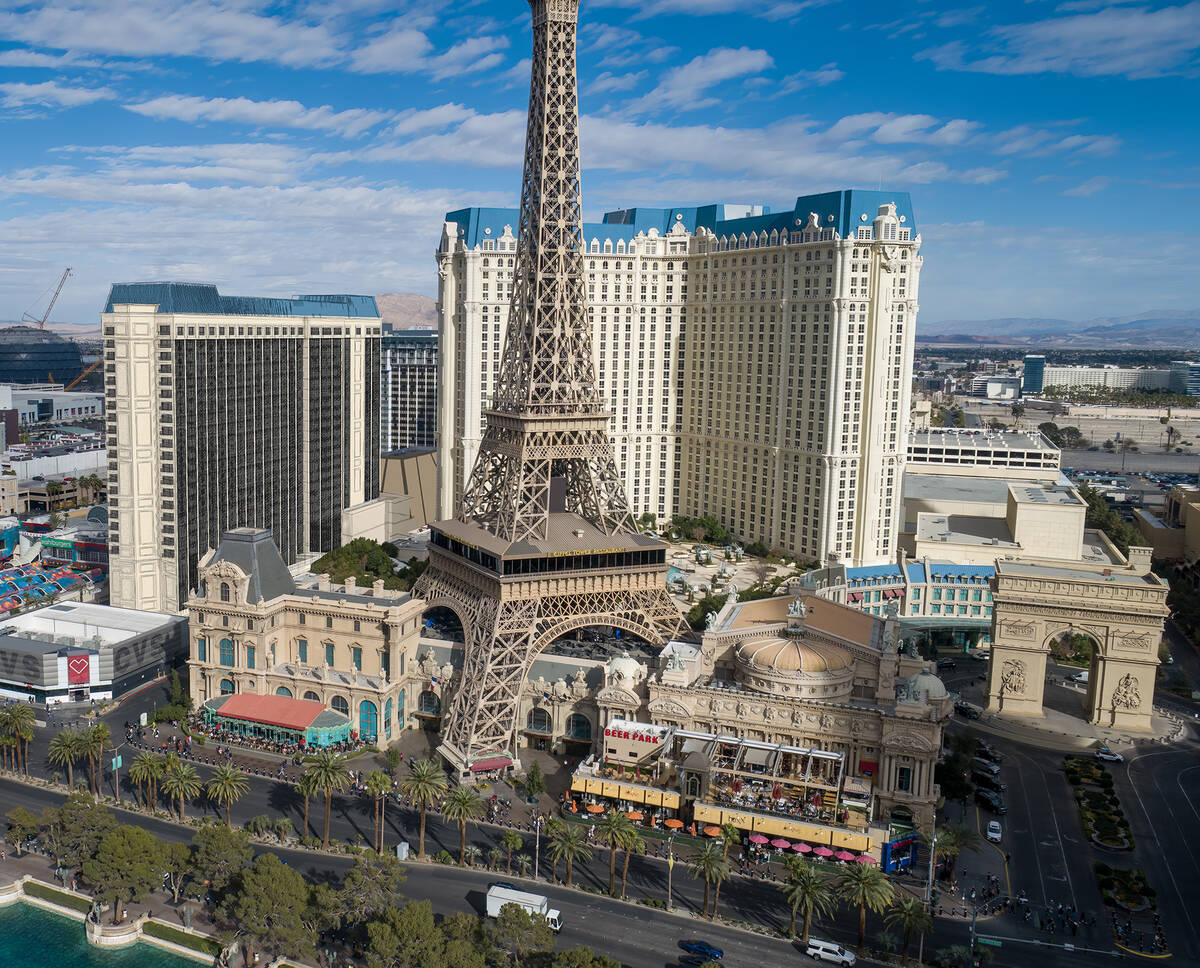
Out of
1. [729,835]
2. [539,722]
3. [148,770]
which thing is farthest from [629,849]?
[148,770]

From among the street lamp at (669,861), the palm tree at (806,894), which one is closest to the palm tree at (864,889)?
the palm tree at (806,894)

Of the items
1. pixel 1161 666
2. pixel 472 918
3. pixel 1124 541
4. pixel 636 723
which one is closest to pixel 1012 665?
pixel 1161 666

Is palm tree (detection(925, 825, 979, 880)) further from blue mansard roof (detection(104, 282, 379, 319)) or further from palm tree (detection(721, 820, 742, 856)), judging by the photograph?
blue mansard roof (detection(104, 282, 379, 319))

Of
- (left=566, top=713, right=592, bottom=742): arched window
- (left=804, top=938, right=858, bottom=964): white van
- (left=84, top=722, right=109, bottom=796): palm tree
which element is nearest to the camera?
(left=804, top=938, right=858, bottom=964): white van

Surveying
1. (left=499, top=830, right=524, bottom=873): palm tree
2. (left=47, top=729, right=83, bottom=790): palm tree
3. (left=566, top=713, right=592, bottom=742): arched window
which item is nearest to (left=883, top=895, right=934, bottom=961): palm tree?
(left=499, top=830, right=524, bottom=873): palm tree

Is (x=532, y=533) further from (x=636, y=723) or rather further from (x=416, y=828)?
(x=416, y=828)

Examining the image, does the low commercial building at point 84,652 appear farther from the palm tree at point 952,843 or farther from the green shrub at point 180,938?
the palm tree at point 952,843

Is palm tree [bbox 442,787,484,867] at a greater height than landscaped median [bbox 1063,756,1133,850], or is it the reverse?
palm tree [bbox 442,787,484,867]
